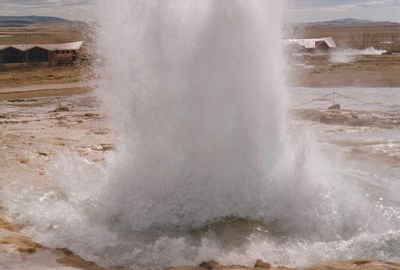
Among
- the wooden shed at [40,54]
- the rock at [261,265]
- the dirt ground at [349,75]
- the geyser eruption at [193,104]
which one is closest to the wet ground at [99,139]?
the geyser eruption at [193,104]

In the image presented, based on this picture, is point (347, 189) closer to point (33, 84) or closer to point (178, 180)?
point (178, 180)

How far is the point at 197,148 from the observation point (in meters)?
4.93

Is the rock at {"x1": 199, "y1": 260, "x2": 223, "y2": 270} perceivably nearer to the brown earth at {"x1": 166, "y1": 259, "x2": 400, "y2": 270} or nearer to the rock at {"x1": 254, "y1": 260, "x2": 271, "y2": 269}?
the brown earth at {"x1": 166, "y1": 259, "x2": 400, "y2": 270}

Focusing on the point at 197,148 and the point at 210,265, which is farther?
the point at 197,148

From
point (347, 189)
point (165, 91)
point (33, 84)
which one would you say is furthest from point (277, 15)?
point (33, 84)

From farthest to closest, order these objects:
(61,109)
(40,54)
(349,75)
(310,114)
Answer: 1. (40,54)
2. (349,75)
3. (61,109)
4. (310,114)

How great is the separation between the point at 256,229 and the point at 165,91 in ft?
6.61

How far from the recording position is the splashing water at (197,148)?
4.47 metres

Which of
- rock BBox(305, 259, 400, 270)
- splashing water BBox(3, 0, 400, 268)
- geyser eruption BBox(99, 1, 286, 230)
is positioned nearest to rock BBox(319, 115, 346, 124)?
splashing water BBox(3, 0, 400, 268)

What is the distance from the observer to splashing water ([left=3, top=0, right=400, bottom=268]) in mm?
4473

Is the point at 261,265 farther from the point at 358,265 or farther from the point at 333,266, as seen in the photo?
the point at 358,265

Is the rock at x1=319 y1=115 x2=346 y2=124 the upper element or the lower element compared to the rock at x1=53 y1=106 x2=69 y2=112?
lower

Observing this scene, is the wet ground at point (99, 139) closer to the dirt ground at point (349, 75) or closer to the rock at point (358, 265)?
the rock at point (358, 265)

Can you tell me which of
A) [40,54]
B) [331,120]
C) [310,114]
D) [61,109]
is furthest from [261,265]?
[40,54]
